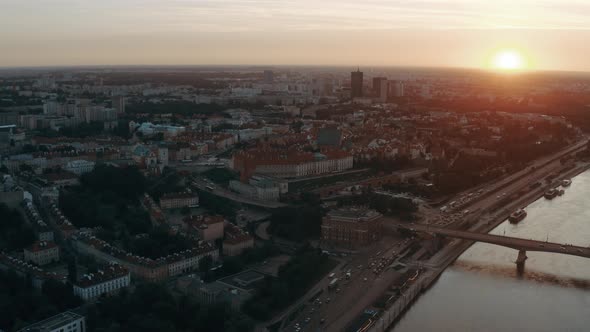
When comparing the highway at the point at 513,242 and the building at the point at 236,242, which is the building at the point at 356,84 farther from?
the building at the point at 236,242

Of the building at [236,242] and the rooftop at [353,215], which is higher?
the rooftop at [353,215]

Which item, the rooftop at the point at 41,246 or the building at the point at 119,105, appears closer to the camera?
the rooftop at the point at 41,246

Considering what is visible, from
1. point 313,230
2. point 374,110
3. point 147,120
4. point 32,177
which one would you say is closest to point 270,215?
point 313,230

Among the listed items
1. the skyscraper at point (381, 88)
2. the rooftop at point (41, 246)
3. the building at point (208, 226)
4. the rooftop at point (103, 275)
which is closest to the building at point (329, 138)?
the building at point (208, 226)

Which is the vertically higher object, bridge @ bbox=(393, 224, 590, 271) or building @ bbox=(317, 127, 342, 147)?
building @ bbox=(317, 127, 342, 147)

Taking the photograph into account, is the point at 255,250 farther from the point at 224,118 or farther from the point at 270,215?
the point at 224,118

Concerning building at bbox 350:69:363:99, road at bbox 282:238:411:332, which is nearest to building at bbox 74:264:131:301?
road at bbox 282:238:411:332

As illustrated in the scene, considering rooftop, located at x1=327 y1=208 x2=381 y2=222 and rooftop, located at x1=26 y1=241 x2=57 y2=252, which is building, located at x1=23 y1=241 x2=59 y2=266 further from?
rooftop, located at x1=327 y1=208 x2=381 y2=222
